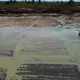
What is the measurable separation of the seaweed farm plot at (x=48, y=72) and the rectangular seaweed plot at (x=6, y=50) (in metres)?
0.89

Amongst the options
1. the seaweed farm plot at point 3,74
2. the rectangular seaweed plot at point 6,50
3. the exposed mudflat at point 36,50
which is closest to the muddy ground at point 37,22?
the exposed mudflat at point 36,50

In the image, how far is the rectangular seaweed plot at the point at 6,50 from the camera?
588 cm

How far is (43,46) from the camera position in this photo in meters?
6.65

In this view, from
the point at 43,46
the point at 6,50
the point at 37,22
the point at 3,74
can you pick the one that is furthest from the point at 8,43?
the point at 37,22

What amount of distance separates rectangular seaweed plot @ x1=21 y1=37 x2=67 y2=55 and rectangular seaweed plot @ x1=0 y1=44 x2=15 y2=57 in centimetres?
27

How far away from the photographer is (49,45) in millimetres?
6738

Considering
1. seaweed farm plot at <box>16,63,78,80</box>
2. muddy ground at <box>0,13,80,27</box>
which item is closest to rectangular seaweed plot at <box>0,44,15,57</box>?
seaweed farm plot at <box>16,63,78,80</box>

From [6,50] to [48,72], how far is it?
184 cm

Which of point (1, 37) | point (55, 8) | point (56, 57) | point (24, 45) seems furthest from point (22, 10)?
point (56, 57)

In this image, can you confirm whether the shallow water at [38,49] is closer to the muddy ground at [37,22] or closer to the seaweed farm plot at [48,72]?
the seaweed farm plot at [48,72]

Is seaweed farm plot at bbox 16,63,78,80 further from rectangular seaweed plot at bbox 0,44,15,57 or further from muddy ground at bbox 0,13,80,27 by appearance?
muddy ground at bbox 0,13,80,27

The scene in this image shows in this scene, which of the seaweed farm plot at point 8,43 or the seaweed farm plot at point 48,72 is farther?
the seaweed farm plot at point 8,43

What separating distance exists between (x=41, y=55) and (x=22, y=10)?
37.0ft

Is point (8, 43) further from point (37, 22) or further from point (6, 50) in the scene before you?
point (37, 22)
